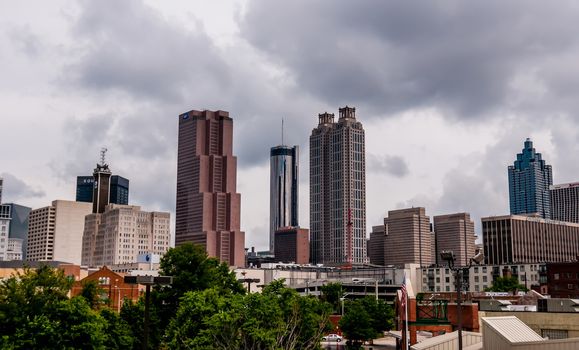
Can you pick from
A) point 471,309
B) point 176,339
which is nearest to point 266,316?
point 176,339

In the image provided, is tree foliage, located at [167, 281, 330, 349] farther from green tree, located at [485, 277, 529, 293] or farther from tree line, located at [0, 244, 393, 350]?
green tree, located at [485, 277, 529, 293]

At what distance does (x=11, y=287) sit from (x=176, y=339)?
14.1 m

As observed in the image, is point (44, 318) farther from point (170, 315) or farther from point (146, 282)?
point (170, 315)

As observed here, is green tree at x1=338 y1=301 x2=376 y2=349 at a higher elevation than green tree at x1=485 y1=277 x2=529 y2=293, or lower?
lower

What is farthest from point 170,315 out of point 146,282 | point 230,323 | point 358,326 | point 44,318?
point 358,326

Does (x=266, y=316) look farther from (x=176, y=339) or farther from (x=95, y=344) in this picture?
(x=95, y=344)

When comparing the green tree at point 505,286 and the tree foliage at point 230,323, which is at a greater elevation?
the green tree at point 505,286

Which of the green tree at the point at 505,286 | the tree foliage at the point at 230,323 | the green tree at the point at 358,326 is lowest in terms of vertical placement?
the green tree at the point at 358,326

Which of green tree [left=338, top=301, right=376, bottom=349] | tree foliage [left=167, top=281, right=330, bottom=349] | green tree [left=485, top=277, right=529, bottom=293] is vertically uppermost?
green tree [left=485, top=277, right=529, bottom=293]

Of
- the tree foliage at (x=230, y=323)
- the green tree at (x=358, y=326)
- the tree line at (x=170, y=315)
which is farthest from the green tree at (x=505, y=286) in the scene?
the tree foliage at (x=230, y=323)

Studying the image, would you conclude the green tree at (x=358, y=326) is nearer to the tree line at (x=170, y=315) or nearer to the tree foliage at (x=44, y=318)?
the tree line at (x=170, y=315)

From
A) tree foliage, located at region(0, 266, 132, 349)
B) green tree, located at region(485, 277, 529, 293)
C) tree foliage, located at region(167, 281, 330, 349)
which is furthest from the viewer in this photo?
green tree, located at region(485, 277, 529, 293)

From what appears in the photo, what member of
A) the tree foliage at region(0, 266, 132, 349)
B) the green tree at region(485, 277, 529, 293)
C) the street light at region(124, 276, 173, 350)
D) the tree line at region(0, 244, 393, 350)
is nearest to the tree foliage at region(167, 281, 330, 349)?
the tree line at region(0, 244, 393, 350)

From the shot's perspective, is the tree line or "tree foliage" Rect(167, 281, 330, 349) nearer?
the tree line
